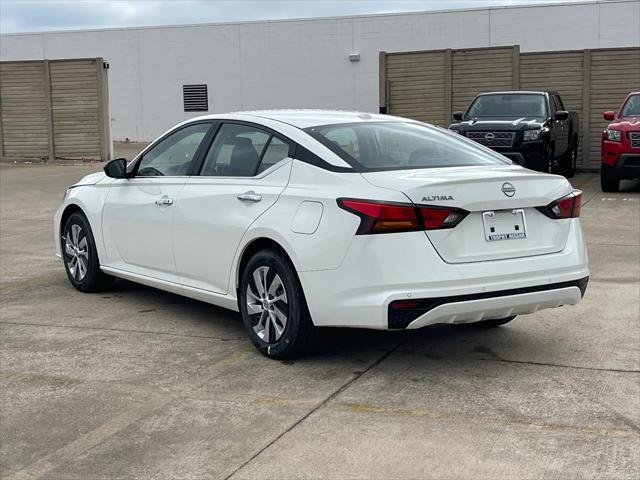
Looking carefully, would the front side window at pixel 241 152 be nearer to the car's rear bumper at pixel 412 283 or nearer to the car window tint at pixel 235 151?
the car window tint at pixel 235 151

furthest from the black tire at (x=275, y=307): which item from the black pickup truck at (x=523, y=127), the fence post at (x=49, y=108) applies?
the fence post at (x=49, y=108)

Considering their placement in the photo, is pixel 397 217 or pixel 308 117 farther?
pixel 308 117

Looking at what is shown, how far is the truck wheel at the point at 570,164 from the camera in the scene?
18531mm

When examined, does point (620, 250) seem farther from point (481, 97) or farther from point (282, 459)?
point (481, 97)

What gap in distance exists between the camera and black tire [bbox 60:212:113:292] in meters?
7.36

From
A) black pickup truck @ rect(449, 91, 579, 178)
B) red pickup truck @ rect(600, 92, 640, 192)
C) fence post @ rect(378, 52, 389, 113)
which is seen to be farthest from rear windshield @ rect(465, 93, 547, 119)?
fence post @ rect(378, 52, 389, 113)

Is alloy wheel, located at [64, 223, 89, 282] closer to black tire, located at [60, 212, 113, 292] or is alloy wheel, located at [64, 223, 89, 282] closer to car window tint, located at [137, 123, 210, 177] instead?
black tire, located at [60, 212, 113, 292]

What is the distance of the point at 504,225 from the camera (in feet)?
16.7

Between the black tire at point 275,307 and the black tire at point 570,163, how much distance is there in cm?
1373

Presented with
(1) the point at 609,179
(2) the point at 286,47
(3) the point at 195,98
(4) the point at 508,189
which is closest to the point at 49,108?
(3) the point at 195,98

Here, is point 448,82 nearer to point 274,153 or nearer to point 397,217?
point 274,153

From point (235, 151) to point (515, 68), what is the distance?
16.3 m

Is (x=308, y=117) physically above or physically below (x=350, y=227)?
above

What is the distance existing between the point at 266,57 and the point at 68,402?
1122 inches
